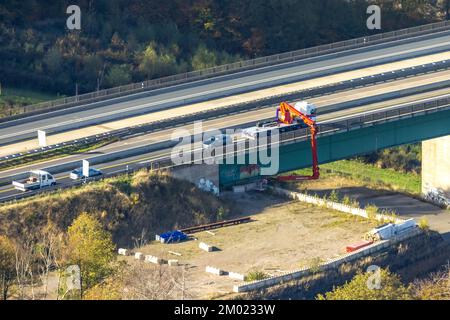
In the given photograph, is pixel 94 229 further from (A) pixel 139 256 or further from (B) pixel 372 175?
(B) pixel 372 175

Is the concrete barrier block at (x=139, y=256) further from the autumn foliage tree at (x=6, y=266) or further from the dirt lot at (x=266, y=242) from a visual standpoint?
the autumn foliage tree at (x=6, y=266)

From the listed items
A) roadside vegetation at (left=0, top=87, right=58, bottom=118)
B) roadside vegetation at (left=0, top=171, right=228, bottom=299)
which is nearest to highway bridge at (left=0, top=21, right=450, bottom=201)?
roadside vegetation at (left=0, top=171, right=228, bottom=299)

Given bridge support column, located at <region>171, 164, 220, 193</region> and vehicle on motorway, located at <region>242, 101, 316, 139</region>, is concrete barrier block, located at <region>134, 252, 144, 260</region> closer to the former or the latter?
bridge support column, located at <region>171, 164, 220, 193</region>

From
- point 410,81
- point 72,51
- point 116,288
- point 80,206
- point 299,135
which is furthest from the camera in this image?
point 72,51

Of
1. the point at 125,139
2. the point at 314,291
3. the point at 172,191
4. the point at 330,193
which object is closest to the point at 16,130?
the point at 125,139

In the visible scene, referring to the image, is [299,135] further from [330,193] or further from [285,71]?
[285,71]
